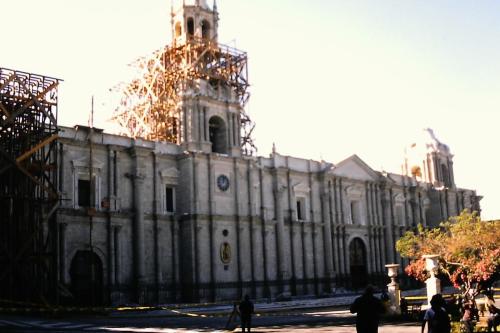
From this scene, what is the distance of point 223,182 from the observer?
44.6m

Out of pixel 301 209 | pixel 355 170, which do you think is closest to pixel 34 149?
pixel 301 209

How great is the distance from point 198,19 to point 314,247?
20.5 metres

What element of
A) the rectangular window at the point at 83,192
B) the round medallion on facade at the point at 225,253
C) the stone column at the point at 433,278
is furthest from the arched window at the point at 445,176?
the stone column at the point at 433,278

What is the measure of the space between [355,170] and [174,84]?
19.8 m

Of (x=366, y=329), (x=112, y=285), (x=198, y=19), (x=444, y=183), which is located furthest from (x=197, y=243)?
(x=444, y=183)

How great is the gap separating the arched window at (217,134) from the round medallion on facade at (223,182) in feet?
9.36

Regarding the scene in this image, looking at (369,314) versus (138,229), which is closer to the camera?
(369,314)

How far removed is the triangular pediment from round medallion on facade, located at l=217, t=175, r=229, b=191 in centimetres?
1365

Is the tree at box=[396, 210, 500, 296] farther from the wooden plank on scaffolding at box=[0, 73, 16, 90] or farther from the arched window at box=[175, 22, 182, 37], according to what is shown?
the arched window at box=[175, 22, 182, 37]

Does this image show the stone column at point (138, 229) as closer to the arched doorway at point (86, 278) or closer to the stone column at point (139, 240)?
the stone column at point (139, 240)

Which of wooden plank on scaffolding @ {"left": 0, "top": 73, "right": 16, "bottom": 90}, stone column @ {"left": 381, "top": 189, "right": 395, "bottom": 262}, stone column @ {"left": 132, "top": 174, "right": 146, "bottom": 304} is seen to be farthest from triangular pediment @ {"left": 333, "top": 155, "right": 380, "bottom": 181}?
wooden plank on scaffolding @ {"left": 0, "top": 73, "right": 16, "bottom": 90}

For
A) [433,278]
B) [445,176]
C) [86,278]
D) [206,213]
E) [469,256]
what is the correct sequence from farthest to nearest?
1. [445,176]
2. [206,213]
3. [86,278]
4. [469,256]
5. [433,278]

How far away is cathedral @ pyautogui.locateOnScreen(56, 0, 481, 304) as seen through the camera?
3825cm

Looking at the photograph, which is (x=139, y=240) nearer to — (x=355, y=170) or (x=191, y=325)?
(x=191, y=325)
